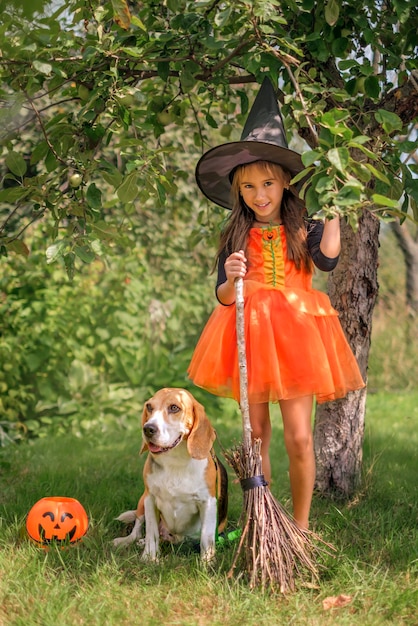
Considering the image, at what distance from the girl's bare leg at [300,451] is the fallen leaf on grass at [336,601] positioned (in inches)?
16.6

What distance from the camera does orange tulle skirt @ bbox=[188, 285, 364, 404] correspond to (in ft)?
9.06

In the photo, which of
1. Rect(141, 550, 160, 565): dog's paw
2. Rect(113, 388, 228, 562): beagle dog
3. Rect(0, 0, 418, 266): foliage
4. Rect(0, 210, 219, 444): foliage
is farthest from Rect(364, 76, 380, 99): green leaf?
Rect(0, 210, 219, 444): foliage

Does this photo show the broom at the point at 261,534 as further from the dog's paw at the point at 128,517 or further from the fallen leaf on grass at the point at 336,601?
the dog's paw at the point at 128,517

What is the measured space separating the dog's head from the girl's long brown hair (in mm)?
655

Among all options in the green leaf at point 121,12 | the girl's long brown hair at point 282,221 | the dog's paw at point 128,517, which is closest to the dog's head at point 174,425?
the dog's paw at point 128,517

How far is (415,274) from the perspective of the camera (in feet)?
31.0

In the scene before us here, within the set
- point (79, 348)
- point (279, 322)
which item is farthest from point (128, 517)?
point (79, 348)

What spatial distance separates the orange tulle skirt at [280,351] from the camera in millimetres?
2762

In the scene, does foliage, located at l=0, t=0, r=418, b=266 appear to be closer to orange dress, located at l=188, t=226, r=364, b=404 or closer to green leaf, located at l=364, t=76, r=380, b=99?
green leaf, located at l=364, t=76, r=380, b=99

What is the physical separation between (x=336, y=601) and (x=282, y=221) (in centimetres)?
145

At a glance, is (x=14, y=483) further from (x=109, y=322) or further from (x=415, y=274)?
(x=415, y=274)

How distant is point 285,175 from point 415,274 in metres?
6.89

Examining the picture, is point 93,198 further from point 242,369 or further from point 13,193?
point 242,369

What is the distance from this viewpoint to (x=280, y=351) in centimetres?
281
